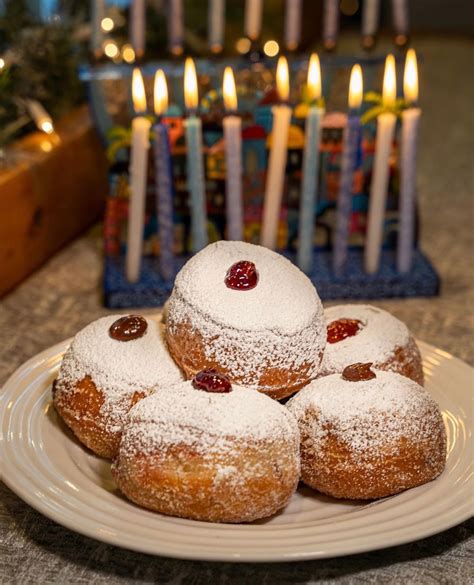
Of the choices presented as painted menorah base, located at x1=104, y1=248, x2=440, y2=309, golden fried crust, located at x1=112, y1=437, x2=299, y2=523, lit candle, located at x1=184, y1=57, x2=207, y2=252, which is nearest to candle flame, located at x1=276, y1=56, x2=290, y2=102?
lit candle, located at x1=184, y1=57, x2=207, y2=252

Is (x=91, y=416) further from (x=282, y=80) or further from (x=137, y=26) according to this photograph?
(x=137, y=26)

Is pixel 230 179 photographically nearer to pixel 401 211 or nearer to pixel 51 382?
pixel 401 211

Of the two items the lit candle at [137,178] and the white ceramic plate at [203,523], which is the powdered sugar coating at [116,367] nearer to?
the white ceramic plate at [203,523]

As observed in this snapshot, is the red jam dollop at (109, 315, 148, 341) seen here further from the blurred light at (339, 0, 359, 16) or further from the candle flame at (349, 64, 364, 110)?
the blurred light at (339, 0, 359, 16)

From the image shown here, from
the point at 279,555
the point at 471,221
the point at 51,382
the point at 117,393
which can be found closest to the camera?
the point at 279,555

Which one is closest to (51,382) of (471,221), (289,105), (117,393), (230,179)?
(117,393)

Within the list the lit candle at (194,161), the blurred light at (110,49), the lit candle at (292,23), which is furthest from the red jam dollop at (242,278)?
the blurred light at (110,49)

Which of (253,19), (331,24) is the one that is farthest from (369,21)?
(253,19)
